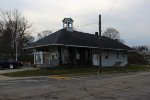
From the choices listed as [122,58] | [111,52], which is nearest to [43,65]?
[111,52]

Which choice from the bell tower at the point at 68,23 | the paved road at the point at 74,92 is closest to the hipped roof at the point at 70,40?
the bell tower at the point at 68,23

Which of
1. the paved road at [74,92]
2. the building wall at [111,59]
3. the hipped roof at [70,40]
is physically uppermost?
the hipped roof at [70,40]

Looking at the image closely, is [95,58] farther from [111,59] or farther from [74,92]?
[74,92]

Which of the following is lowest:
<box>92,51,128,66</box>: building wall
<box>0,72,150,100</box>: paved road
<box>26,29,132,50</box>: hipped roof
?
<box>0,72,150,100</box>: paved road

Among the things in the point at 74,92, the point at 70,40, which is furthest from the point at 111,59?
the point at 74,92

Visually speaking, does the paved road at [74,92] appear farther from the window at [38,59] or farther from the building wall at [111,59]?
the building wall at [111,59]

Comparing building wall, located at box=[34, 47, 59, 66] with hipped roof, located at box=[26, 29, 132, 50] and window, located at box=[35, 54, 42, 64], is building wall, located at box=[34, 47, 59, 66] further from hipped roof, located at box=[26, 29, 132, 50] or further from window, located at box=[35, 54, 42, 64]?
hipped roof, located at box=[26, 29, 132, 50]

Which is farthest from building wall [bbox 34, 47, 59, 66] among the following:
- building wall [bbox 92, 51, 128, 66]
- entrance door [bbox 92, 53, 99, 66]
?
building wall [bbox 92, 51, 128, 66]

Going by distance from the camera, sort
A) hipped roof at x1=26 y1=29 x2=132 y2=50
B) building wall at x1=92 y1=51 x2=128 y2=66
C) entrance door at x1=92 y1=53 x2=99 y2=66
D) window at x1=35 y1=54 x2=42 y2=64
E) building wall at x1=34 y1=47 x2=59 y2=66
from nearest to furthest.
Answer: hipped roof at x1=26 y1=29 x2=132 y2=50
building wall at x1=34 y1=47 x2=59 y2=66
window at x1=35 y1=54 x2=42 y2=64
entrance door at x1=92 y1=53 x2=99 y2=66
building wall at x1=92 y1=51 x2=128 y2=66

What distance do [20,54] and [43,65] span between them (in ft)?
82.4

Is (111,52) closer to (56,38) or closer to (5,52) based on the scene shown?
(56,38)

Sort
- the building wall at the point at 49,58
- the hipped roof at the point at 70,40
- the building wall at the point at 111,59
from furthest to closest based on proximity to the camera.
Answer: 1. the building wall at the point at 111,59
2. the building wall at the point at 49,58
3. the hipped roof at the point at 70,40

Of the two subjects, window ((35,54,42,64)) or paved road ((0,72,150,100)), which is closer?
paved road ((0,72,150,100))

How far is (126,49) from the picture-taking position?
6216 centimetres
